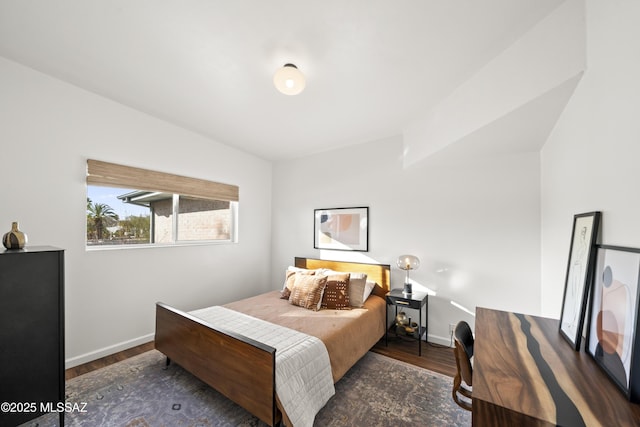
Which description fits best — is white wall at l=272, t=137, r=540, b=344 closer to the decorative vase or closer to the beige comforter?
the beige comforter

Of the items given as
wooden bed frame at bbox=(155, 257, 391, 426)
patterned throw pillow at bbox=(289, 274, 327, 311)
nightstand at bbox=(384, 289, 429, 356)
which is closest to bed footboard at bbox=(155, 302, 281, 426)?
wooden bed frame at bbox=(155, 257, 391, 426)

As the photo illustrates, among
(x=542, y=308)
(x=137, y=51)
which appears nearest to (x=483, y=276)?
(x=542, y=308)

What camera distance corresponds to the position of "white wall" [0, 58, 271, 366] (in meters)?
2.09

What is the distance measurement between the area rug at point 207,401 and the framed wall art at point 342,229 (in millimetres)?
1573

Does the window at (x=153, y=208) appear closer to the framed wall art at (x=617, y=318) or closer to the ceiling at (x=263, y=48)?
the ceiling at (x=263, y=48)

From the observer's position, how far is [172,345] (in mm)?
2244

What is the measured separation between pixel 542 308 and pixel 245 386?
267 centimetres

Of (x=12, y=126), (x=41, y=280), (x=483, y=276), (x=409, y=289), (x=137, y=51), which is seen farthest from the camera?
(x=409, y=289)

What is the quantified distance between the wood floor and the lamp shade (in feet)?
2.95

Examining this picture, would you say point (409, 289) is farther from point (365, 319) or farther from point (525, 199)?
point (525, 199)

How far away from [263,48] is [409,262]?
2.55 metres

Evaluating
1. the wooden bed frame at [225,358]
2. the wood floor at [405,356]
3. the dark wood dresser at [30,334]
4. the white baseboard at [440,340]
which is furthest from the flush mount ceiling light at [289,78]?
the white baseboard at [440,340]

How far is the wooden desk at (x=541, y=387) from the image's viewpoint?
0.74 meters

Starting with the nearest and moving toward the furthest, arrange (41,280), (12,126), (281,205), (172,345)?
1. (41,280)
2. (12,126)
3. (172,345)
4. (281,205)
